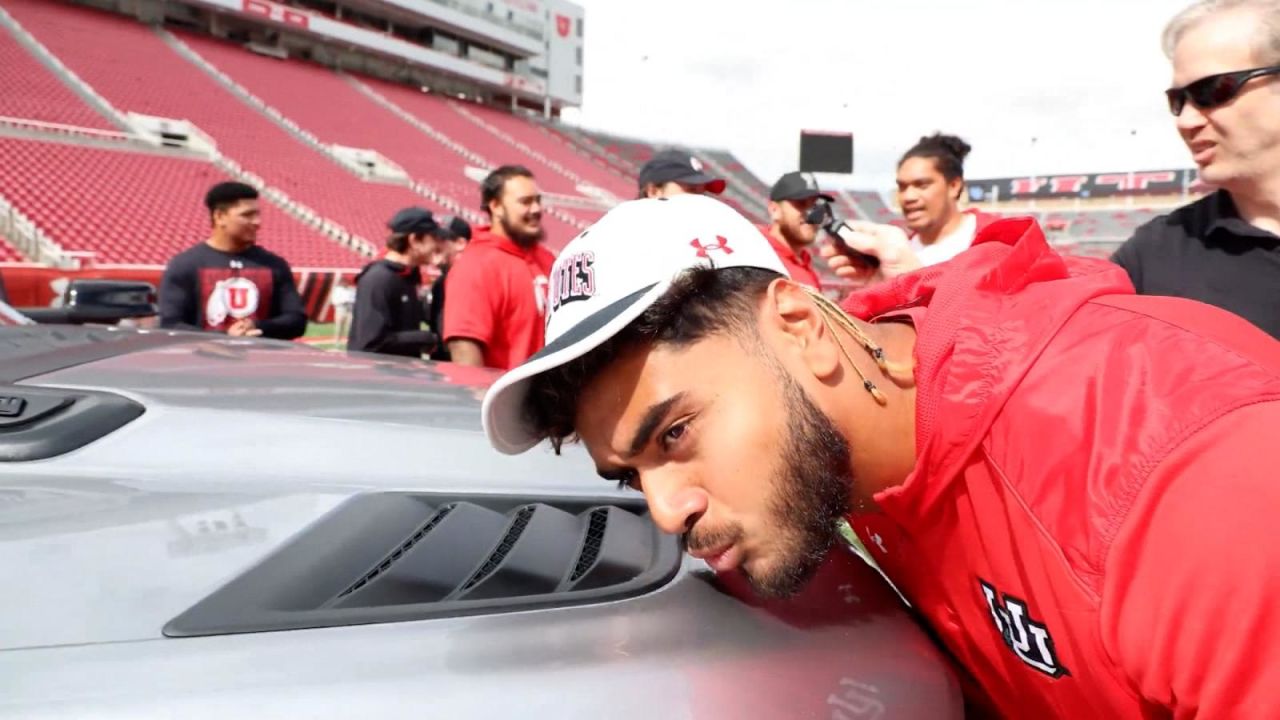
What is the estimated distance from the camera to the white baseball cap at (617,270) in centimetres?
113

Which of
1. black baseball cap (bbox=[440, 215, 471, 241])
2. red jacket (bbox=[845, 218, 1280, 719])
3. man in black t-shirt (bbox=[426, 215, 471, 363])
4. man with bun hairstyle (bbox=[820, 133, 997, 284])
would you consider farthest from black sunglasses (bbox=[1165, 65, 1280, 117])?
black baseball cap (bbox=[440, 215, 471, 241])

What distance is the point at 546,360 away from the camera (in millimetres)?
1131

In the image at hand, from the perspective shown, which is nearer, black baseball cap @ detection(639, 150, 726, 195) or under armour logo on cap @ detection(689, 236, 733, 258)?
under armour logo on cap @ detection(689, 236, 733, 258)

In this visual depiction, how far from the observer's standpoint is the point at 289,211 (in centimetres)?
2084

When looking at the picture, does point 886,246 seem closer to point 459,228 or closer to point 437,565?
point 437,565

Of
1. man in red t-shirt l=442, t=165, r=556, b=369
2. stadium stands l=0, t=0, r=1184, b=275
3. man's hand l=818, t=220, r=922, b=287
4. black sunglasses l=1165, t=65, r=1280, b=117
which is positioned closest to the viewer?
black sunglasses l=1165, t=65, r=1280, b=117

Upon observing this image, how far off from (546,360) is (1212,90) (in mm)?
1730

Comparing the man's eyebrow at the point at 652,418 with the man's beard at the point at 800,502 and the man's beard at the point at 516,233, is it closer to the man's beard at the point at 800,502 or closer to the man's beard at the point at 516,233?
the man's beard at the point at 800,502

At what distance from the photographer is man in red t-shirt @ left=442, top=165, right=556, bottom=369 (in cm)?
368

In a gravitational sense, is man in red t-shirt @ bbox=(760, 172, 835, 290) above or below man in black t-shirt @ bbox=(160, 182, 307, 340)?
above

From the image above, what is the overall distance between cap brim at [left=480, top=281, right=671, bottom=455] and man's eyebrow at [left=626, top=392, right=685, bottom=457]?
0.40 ft

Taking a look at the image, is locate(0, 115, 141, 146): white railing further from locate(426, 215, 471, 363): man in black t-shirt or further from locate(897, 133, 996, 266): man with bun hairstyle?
locate(897, 133, 996, 266): man with bun hairstyle

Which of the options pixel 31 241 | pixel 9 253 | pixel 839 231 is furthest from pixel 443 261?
pixel 31 241

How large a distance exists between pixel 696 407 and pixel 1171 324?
60 cm
